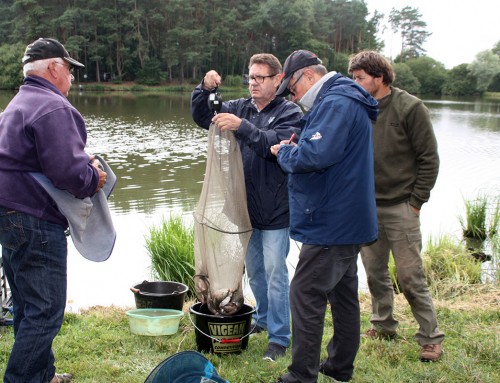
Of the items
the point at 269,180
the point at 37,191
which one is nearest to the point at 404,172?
the point at 269,180

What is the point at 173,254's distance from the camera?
6.44 m

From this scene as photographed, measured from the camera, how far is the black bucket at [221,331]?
12.3 ft

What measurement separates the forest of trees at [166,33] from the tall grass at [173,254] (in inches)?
2081

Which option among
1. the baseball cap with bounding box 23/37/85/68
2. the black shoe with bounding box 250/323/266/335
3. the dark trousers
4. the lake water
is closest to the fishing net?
the black shoe with bounding box 250/323/266/335

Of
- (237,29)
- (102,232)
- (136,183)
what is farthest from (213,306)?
(237,29)

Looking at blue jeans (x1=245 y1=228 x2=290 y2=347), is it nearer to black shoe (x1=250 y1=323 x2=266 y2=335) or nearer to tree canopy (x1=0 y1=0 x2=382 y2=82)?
black shoe (x1=250 y1=323 x2=266 y2=335)

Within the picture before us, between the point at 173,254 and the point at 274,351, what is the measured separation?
9.24 feet

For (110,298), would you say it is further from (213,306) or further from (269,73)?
(269,73)

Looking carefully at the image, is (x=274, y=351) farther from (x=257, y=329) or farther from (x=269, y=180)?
(x=269, y=180)

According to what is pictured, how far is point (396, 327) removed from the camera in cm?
430

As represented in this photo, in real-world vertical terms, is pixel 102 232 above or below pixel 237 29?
below

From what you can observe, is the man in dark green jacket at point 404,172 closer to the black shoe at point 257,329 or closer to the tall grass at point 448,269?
the black shoe at point 257,329

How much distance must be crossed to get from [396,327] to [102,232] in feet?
7.63

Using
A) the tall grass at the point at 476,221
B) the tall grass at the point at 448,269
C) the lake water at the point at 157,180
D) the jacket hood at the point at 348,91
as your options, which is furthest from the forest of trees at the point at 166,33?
the jacket hood at the point at 348,91
